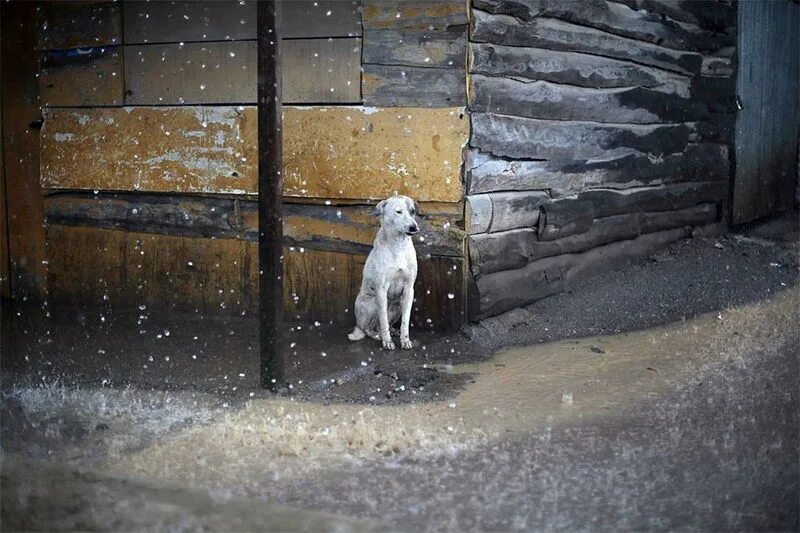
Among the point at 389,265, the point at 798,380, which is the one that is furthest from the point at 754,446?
the point at 389,265

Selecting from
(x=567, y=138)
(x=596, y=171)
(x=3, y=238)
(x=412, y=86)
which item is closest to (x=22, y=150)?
(x=3, y=238)

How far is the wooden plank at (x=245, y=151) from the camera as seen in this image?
7.42 metres

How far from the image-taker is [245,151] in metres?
8.18

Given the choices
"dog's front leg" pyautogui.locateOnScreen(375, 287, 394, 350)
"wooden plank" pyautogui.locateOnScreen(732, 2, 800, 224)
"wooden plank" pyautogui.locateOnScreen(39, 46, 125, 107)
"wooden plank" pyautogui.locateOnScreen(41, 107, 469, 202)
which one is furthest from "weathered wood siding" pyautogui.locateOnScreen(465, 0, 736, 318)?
"wooden plank" pyautogui.locateOnScreen(39, 46, 125, 107)

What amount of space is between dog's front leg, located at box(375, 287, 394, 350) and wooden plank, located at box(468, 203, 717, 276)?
2.67 ft

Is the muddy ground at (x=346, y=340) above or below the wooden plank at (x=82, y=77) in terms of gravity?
below

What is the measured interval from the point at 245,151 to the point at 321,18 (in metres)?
1.32

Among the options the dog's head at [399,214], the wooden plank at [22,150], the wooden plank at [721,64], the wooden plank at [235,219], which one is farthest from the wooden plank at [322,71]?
the wooden plank at [721,64]

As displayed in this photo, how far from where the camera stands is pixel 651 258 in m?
9.82

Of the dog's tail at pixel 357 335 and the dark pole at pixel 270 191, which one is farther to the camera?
the dog's tail at pixel 357 335

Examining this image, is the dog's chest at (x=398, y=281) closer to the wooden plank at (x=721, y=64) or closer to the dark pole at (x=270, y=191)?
the dark pole at (x=270, y=191)

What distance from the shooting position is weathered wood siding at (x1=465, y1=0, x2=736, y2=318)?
7.56 m

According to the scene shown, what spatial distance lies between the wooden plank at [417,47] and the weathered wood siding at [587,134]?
121mm

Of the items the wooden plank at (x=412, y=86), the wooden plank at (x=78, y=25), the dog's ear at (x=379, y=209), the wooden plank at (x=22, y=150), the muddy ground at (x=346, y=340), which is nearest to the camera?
the muddy ground at (x=346, y=340)
